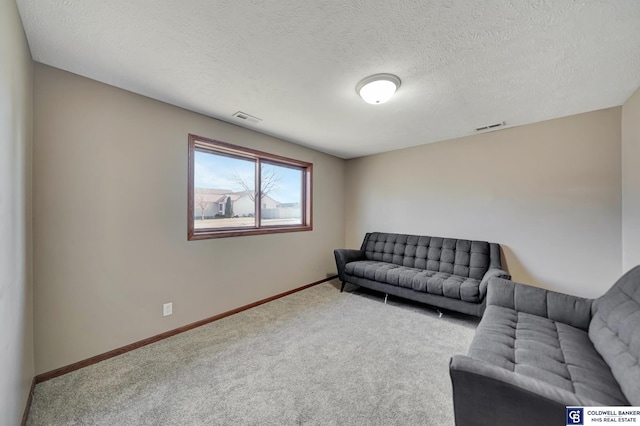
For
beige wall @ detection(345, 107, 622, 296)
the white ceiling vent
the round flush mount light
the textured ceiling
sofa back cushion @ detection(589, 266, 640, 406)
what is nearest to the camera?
sofa back cushion @ detection(589, 266, 640, 406)

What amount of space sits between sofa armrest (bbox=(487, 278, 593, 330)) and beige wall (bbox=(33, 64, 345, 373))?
2688 mm

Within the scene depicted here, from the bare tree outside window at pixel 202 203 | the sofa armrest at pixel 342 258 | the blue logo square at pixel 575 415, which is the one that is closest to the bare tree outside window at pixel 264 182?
the bare tree outside window at pixel 202 203

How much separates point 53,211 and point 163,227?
28.7 inches

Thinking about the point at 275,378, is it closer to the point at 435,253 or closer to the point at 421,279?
the point at 421,279

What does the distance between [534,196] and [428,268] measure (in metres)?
1.50

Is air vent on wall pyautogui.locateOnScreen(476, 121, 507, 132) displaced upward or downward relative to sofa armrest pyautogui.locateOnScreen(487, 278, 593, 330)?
upward

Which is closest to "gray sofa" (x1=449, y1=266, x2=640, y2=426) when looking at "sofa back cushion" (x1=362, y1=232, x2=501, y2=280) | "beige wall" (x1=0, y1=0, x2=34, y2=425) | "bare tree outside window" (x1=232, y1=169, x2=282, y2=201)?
"sofa back cushion" (x1=362, y1=232, x2=501, y2=280)

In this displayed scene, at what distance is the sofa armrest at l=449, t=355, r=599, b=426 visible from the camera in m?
0.88

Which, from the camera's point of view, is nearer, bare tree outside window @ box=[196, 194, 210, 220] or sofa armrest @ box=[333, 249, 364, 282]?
bare tree outside window @ box=[196, 194, 210, 220]

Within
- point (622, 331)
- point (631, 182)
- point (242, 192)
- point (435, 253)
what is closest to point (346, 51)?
point (242, 192)

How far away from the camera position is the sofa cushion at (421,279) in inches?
101

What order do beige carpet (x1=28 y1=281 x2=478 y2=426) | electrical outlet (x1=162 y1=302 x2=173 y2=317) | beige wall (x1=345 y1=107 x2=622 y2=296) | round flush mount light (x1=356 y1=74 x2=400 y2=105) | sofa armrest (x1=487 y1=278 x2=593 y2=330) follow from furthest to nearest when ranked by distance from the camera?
beige wall (x1=345 y1=107 x2=622 y2=296), electrical outlet (x1=162 y1=302 x2=173 y2=317), round flush mount light (x1=356 y1=74 x2=400 y2=105), sofa armrest (x1=487 y1=278 x2=593 y2=330), beige carpet (x1=28 y1=281 x2=478 y2=426)

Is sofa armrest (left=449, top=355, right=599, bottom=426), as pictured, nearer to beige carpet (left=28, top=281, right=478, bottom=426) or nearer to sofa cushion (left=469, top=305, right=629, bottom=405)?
sofa cushion (left=469, top=305, right=629, bottom=405)

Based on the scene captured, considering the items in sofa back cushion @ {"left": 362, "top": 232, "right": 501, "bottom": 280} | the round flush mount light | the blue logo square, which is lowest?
the blue logo square
